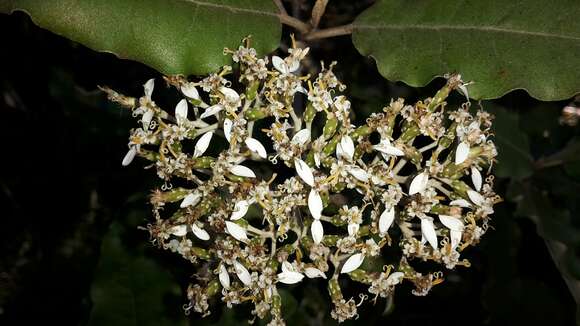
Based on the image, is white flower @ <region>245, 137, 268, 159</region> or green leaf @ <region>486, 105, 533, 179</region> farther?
green leaf @ <region>486, 105, 533, 179</region>

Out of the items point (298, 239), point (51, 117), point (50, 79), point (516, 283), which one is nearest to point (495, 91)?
point (298, 239)

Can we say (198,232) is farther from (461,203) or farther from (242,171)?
(461,203)

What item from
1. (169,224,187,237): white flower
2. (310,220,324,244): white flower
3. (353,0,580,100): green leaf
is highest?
(353,0,580,100): green leaf

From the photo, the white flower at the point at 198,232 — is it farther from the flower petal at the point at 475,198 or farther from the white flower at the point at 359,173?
the flower petal at the point at 475,198

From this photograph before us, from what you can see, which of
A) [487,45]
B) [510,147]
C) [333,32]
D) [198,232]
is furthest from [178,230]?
[510,147]

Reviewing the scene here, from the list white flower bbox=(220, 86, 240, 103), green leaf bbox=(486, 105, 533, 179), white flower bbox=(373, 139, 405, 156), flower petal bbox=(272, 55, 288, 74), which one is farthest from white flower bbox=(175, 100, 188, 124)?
green leaf bbox=(486, 105, 533, 179)

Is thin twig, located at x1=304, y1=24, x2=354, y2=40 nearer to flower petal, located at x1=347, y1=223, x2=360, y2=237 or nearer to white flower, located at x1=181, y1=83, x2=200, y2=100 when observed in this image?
white flower, located at x1=181, y1=83, x2=200, y2=100

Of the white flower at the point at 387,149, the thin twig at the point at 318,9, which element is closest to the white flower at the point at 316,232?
the white flower at the point at 387,149
